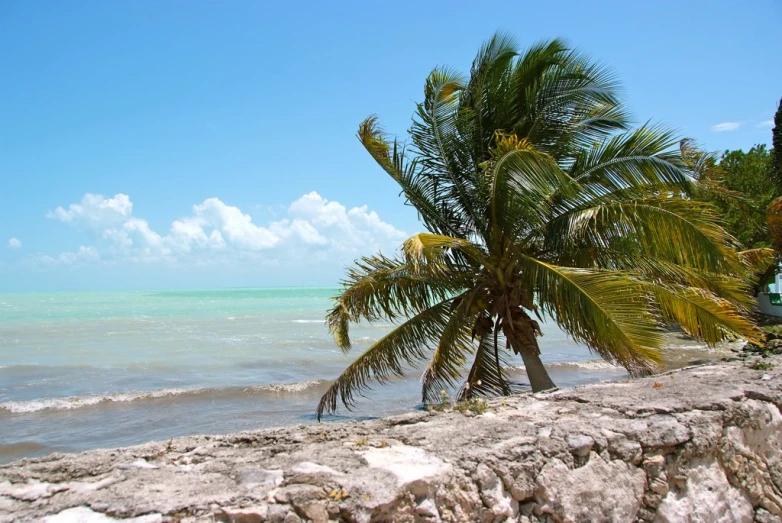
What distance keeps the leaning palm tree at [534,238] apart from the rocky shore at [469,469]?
306cm

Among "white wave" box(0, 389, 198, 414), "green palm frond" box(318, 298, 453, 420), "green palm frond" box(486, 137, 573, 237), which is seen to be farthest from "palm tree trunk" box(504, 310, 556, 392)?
"white wave" box(0, 389, 198, 414)

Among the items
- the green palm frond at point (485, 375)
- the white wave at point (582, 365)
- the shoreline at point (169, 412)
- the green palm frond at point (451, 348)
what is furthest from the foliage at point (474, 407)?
the white wave at point (582, 365)

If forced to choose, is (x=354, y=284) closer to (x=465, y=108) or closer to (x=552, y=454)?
(x=465, y=108)

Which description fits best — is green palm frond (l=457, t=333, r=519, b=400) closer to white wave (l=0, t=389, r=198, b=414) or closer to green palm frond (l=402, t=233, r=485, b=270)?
green palm frond (l=402, t=233, r=485, b=270)

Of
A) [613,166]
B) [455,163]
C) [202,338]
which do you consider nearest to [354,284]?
[455,163]

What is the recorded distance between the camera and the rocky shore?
2.20 metres

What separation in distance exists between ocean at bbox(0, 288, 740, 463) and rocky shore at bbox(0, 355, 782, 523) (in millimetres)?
6941

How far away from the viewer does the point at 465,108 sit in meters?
8.67

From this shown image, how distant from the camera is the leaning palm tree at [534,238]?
6848mm

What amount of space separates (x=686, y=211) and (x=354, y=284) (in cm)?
417

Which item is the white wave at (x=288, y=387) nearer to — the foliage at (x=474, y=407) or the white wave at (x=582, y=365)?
the white wave at (x=582, y=365)

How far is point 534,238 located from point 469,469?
635 centimetres

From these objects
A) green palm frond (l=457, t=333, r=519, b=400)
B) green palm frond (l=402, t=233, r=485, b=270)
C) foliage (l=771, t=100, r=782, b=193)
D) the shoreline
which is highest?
foliage (l=771, t=100, r=782, b=193)

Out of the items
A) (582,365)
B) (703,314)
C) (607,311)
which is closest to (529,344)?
(607,311)
